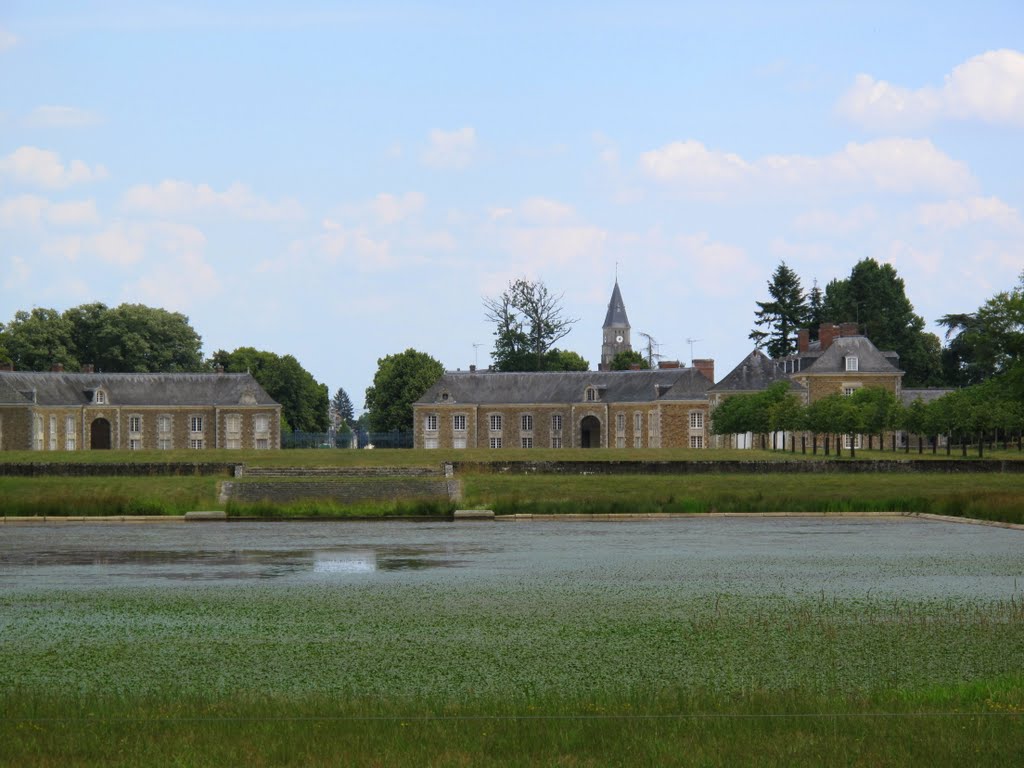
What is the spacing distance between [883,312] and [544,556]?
8876 centimetres

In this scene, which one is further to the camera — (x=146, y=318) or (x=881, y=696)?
(x=146, y=318)

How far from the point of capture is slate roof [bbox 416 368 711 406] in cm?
9006

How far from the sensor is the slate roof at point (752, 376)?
84.4 metres

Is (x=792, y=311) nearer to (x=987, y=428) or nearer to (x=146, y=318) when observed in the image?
(x=987, y=428)

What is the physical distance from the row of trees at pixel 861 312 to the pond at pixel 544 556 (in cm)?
7201

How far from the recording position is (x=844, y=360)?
273 ft

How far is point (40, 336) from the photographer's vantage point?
101375 mm

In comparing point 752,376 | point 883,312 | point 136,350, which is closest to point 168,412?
point 136,350

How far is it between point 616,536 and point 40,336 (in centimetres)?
8185

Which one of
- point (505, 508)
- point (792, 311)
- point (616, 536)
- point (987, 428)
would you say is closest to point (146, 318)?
point (792, 311)

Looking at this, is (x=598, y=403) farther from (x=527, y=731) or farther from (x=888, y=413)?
(x=527, y=731)

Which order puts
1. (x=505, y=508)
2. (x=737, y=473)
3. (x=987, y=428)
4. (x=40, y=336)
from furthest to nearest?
(x=40, y=336)
(x=987, y=428)
(x=737, y=473)
(x=505, y=508)

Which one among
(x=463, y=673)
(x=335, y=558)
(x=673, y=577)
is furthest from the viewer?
(x=335, y=558)

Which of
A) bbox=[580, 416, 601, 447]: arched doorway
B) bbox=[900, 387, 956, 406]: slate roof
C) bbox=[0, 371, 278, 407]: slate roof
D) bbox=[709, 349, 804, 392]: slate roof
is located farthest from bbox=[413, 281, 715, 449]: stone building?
bbox=[900, 387, 956, 406]: slate roof
